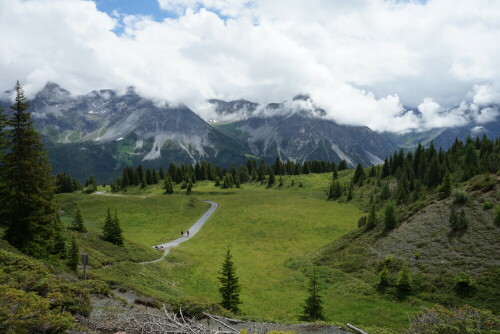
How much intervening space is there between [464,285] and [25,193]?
38.3 metres

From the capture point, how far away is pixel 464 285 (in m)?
24.1

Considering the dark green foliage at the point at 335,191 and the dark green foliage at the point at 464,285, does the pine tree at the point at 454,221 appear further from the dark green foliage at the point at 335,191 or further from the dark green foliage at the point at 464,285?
the dark green foliage at the point at 335,191

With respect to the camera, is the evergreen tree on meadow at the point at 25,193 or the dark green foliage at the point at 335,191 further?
the dark green foliage at the point at 335,191

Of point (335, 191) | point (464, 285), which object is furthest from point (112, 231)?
point (335, 191)

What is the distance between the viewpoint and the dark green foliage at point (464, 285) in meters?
23.6

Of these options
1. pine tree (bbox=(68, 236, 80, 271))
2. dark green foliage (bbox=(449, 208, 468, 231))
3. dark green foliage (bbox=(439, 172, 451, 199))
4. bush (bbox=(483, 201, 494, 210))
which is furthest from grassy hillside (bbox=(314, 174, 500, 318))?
pine tree (bbox=(68, 236, 80, 271))

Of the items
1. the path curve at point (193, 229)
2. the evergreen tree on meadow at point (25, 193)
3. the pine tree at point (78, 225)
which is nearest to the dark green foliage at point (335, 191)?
the path curve at point (193, 229)

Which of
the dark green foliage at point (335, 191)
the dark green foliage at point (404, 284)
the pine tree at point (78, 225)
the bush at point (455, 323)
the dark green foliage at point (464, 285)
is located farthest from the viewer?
the dark green foliage at point (335, 191)

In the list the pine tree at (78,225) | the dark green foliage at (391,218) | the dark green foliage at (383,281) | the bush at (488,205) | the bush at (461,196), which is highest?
the bush at (461,196)

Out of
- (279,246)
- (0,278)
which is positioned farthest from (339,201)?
(0,278)

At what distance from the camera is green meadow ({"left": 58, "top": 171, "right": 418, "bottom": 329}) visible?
2672cm

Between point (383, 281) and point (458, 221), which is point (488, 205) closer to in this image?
point (458, 221)

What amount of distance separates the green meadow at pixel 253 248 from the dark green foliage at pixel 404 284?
1562 mm

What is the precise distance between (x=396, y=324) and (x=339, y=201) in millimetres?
76149
